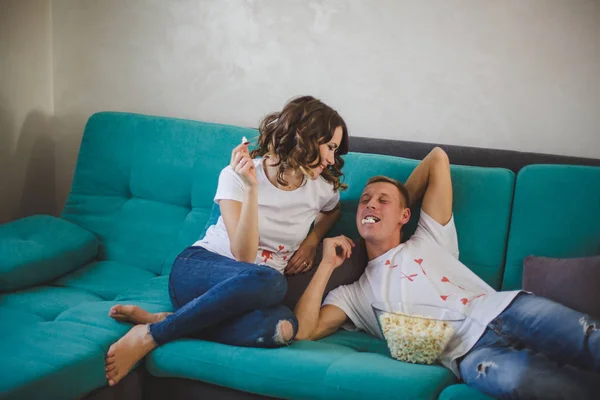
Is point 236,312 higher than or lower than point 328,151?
lower

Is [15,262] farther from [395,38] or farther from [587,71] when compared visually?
[587,71]

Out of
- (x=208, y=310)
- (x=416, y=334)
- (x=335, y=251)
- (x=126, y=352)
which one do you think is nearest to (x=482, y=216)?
(x=335, y=251)

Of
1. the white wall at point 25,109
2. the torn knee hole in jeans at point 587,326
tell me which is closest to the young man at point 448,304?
the torn knee hole in jeans at point 587,326

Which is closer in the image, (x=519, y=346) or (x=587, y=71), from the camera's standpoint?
(x=519, y=346)

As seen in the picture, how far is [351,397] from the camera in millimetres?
1961

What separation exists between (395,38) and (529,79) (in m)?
0.52

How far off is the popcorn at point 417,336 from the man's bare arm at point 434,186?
0.46 metres

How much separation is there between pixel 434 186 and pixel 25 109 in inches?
76.3

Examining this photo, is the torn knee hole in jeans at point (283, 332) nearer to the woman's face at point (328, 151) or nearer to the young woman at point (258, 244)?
the young woman at point (258, 244)

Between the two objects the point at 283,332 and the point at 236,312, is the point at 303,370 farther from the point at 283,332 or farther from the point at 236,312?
the point at 236,312

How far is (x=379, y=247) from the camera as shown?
2436 mm

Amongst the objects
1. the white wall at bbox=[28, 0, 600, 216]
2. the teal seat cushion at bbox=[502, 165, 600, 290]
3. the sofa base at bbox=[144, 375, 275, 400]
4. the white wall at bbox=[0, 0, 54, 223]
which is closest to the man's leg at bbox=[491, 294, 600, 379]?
the teal seat cushion at bbox=[502, 165, 600, 290]

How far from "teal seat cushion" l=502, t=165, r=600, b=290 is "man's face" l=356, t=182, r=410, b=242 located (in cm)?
37

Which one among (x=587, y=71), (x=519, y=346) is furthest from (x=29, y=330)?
(x=587, y=71)
